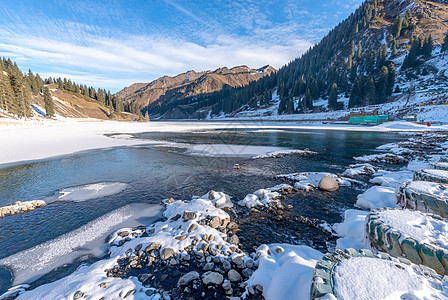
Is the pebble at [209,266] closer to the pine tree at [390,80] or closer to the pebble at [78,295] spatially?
the pebble at [78,295]

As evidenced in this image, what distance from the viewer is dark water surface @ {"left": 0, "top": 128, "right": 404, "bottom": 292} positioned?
820 centimetres

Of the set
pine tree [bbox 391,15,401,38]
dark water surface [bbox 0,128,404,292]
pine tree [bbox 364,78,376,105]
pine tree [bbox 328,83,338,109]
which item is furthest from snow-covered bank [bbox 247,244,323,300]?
pine tree [bbox 391,15,401,38]

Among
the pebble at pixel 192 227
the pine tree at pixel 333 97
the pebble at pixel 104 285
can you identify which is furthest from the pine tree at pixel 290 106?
the pebble at pixel 104 285

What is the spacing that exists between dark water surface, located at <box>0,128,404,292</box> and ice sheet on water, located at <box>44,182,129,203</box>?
0.56 metres

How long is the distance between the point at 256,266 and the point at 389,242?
12.8 feet

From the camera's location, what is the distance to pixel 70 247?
674cm

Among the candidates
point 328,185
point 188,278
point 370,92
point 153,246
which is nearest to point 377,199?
point 328,185

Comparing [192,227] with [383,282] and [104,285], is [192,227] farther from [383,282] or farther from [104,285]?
[383,282]

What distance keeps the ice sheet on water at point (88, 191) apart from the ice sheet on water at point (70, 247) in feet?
9.70

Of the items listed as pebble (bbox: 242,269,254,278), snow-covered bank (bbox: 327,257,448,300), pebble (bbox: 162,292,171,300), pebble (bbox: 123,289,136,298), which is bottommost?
pebble (bbox: 162,292,171,300)

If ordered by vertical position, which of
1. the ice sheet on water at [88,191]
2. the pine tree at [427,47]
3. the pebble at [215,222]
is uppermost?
the pine tree at [427,47]

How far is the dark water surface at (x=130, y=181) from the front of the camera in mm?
8196

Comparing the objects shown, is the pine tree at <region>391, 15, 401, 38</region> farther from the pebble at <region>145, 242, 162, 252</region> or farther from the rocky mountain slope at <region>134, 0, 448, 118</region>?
the pebble at <region>145, 242, 162, 252</region>

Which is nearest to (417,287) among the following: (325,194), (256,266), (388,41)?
(256,266)
